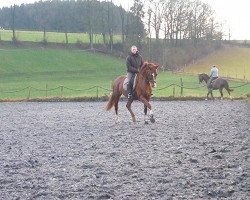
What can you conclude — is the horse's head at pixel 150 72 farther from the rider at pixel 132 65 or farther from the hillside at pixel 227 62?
the hillside at pixel 227 62

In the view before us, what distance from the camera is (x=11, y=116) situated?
838 inches

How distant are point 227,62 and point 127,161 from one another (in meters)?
67.2

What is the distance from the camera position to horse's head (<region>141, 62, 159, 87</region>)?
16150 mm

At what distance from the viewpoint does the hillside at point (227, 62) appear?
6738 cm

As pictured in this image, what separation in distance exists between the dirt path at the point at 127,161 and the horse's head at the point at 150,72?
4.57 feet

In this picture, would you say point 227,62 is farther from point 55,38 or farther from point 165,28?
point 55,38

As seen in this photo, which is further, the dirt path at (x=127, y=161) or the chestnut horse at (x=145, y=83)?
the chestnut horse at (x=145, y=83)

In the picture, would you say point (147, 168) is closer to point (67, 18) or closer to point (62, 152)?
point (62, 152)

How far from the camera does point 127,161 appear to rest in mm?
9414

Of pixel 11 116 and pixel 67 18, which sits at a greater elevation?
pixel 67 18

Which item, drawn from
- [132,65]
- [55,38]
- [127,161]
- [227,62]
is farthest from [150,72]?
[55,38]

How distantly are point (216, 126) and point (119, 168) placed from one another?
727 cm

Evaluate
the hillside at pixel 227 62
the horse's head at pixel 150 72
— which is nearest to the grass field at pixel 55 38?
the hillside at pixel 227 62

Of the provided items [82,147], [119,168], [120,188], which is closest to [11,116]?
[82,147]
